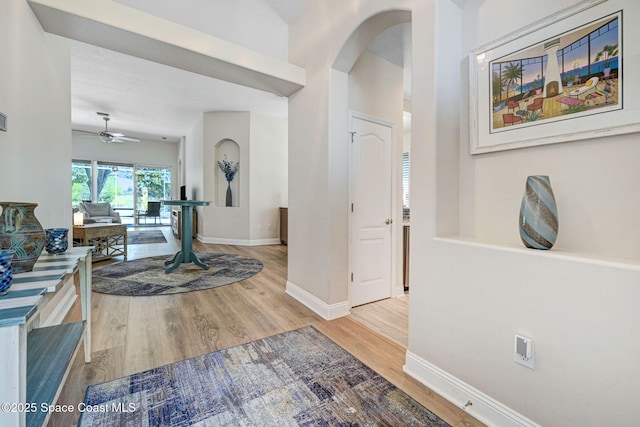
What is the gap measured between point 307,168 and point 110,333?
222 cm

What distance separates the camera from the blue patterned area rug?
1.33m

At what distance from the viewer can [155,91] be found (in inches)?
204

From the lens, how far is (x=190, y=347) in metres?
1.98

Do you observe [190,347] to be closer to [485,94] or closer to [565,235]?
[565,235]

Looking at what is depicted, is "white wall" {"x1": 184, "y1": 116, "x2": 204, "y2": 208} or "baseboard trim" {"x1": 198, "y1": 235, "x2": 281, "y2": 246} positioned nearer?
"baseboard trim" {"x1": 198, "y1": 235, "x2": 281, "y2": 246}

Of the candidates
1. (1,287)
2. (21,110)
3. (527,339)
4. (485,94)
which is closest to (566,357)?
(527,339)

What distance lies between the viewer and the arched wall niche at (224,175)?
6582 millimetres

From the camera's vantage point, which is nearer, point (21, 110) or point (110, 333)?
point (21, 110)

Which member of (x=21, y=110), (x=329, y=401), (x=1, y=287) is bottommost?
(x=329, y=401)

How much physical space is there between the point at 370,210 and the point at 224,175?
193 inches

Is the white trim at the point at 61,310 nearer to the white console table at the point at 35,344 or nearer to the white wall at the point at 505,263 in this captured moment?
the white console table at the point at 35,344

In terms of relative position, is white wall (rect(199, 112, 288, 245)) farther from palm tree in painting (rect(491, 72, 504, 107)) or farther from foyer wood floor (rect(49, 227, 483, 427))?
palm tree in painting (rect(491, 72, 504, 107))

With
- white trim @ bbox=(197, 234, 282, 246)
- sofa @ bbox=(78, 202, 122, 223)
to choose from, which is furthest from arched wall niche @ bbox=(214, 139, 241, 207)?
sofa @ bbox=(78, 202, 122, 223)

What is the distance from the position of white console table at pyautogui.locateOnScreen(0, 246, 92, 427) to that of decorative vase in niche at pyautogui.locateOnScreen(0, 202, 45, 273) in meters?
0.06
